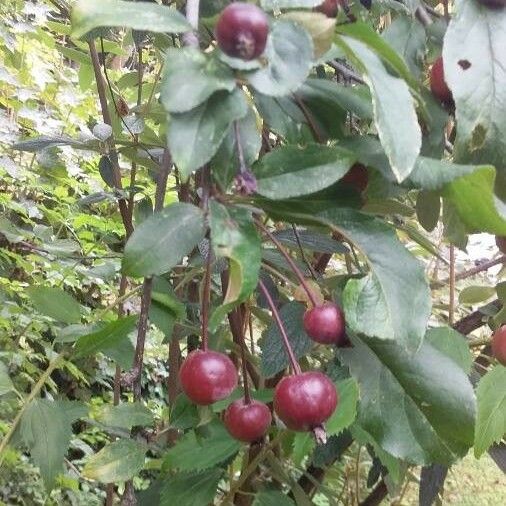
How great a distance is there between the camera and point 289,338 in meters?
0.52

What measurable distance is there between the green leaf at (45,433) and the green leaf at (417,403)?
0.31m

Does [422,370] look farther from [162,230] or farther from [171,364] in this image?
[171,364]

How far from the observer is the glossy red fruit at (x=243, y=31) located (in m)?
0.28

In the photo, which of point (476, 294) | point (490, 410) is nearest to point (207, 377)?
point (490, 410)

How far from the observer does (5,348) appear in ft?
4.74

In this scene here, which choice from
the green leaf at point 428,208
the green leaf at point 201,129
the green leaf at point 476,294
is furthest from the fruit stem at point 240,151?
the green leaf at point 476,294

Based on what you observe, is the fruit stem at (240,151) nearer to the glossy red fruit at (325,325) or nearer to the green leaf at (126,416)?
the glossy red fruit at (325,325)

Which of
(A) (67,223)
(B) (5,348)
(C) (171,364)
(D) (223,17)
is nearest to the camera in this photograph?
(D) (223,17)

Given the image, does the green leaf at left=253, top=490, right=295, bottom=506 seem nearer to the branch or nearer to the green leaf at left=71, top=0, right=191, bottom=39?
the branch

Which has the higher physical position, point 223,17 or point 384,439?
point 223,17

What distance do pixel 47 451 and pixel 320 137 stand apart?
1.28 feet

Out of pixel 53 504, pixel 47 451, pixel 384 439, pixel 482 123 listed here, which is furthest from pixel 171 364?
pixel 53 504

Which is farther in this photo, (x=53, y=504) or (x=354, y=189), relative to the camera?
(x=53, y=504)

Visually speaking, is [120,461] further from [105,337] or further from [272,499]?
[272,499]
